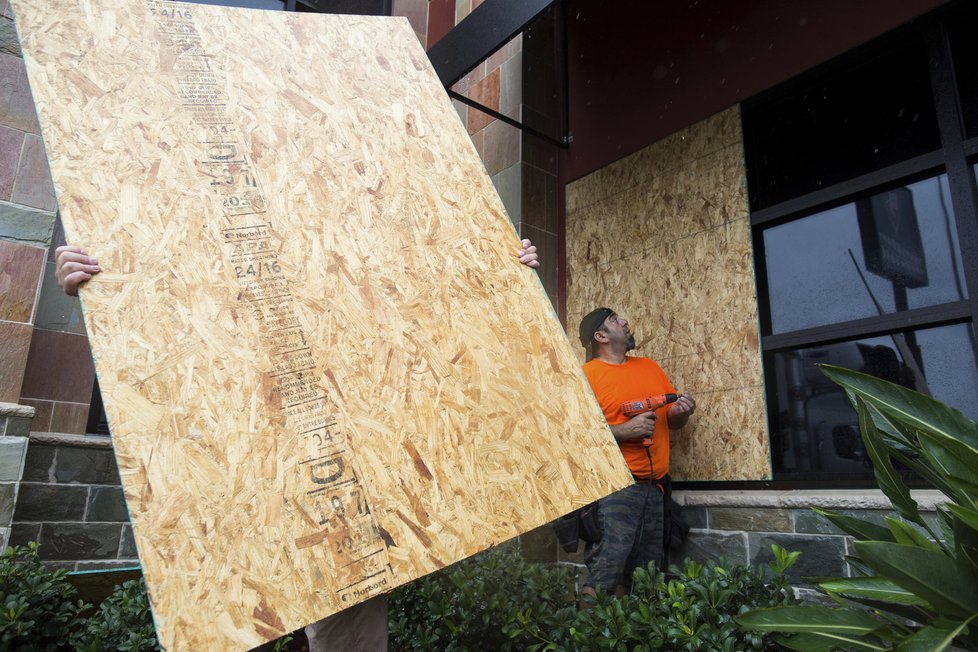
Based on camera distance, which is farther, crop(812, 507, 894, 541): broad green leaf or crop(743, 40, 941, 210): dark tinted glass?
crop(743, 40, 941, 210): dark tinted glass

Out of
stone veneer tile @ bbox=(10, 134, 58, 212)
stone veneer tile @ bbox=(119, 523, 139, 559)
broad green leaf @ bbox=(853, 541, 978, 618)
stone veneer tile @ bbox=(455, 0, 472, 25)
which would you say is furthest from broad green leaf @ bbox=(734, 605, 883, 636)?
stone veneer tile @ bbox=(455, 0, 472, 25)

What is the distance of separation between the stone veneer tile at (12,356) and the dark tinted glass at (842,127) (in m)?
5.16

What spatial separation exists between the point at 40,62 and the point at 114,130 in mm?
335

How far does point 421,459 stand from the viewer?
203cm

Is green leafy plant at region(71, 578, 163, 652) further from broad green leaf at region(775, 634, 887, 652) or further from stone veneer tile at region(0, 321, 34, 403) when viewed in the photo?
broad green leaf at region(775, 634, 887, 652)

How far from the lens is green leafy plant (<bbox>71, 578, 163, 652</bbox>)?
290 cm

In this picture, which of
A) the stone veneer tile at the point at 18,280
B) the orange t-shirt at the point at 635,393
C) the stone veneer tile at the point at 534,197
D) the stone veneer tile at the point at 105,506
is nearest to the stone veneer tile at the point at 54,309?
the stone veneer tile at the point at 18,280

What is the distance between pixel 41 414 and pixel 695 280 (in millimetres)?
4926

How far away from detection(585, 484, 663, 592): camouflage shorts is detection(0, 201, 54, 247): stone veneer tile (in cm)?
441

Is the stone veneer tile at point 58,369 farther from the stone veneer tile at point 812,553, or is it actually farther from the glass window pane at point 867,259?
the glass window pane at point 867,259

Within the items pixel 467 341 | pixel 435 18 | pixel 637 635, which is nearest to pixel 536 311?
pixel 467 341

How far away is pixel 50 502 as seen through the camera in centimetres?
444

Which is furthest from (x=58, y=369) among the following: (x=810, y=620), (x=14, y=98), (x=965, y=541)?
(x=965, y=541)

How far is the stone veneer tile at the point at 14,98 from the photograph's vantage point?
Result: 4.72m
